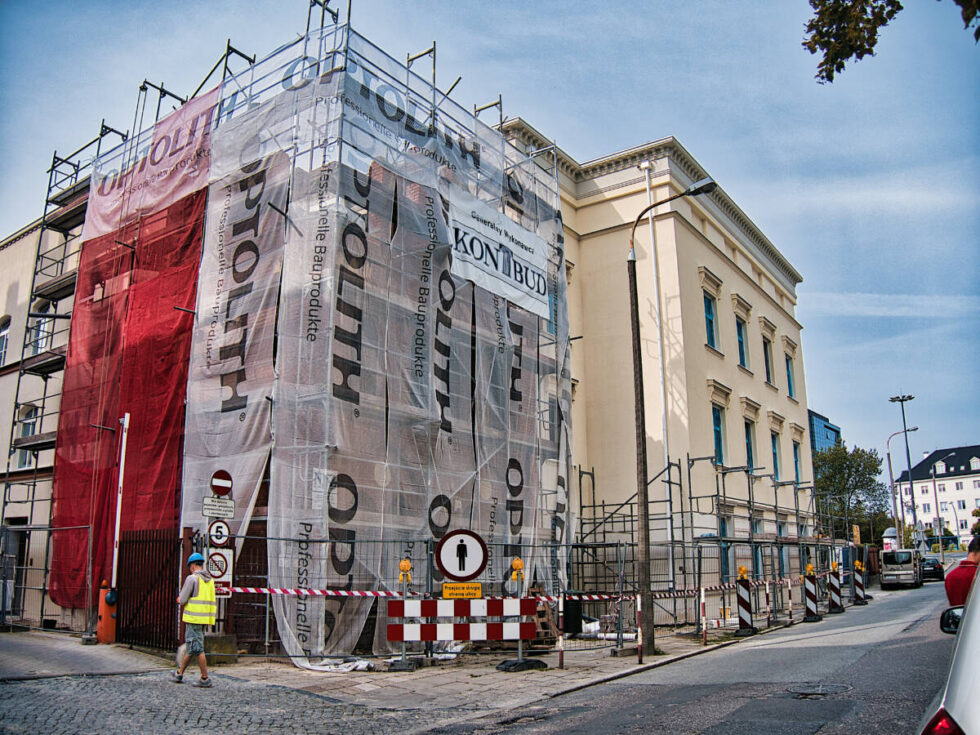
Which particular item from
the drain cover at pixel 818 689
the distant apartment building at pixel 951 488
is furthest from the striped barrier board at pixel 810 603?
the distant apartment building at pixel 951 488

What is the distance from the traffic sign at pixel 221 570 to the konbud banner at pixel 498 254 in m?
7.17

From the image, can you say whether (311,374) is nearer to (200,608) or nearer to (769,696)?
(200,608)

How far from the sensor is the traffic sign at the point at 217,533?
1054 cm

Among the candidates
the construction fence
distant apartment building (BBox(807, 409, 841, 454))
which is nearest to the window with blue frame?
the construction fence

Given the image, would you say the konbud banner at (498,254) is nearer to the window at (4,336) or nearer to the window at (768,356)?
the window at (4,336)

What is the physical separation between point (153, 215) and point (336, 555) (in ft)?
28.9

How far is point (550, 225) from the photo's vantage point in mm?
20203

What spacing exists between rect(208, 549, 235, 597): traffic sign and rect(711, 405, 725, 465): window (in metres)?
17.8

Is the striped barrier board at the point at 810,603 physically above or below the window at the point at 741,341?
below

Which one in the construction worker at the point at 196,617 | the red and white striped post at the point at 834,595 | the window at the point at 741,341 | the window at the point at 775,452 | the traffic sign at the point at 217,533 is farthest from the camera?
the window at the point at 775,452

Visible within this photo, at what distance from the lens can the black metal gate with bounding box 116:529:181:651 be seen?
1227 cm

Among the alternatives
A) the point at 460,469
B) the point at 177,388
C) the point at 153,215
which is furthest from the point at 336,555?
the point at 153,215

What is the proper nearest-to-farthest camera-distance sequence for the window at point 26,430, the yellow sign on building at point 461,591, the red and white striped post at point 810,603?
the yellow sign on building at point 461,591
the red and white striped post at point 810,603
the window at point 26,430

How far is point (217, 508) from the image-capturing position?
10.8m
